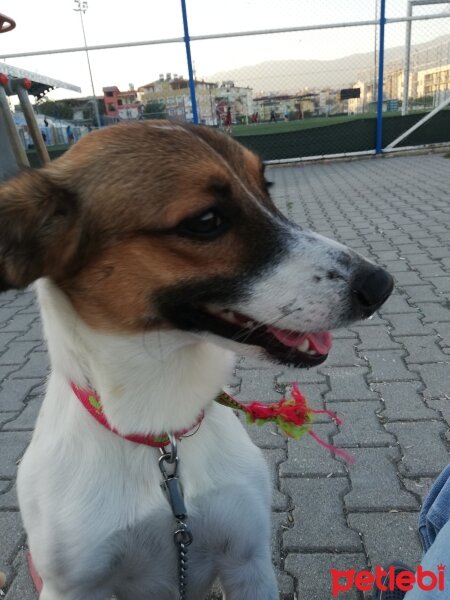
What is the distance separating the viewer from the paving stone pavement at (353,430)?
7.66 ft

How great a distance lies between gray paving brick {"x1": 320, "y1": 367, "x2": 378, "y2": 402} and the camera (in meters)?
3.39

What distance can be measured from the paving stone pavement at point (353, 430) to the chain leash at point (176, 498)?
2.23 feet

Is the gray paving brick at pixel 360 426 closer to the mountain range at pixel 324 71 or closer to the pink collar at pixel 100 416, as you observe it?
the pink collar at pixel 100 416

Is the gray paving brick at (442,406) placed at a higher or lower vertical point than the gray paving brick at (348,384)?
higher

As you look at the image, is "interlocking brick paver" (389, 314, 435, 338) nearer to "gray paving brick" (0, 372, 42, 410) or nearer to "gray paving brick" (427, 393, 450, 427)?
"gray paving brick" (427, 393, 450, 427)

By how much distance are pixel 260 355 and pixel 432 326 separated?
2.89 metres

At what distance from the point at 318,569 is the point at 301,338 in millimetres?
1148

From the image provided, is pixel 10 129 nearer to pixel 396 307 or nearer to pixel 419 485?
pixel 396 307

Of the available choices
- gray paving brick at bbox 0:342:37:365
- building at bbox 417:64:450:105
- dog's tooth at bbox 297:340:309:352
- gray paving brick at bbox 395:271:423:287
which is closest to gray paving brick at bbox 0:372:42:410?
gray paving brick at bbox 0:342:37:365

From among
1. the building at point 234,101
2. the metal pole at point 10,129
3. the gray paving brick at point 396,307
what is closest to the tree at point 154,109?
the building at point 234,101

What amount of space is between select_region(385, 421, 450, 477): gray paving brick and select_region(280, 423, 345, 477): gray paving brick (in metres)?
0.33

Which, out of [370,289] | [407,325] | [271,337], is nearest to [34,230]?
[271,337]

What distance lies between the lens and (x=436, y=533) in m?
1.69

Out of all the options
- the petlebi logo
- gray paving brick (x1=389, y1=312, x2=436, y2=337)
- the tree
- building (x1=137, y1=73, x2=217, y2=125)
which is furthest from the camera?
the tree
